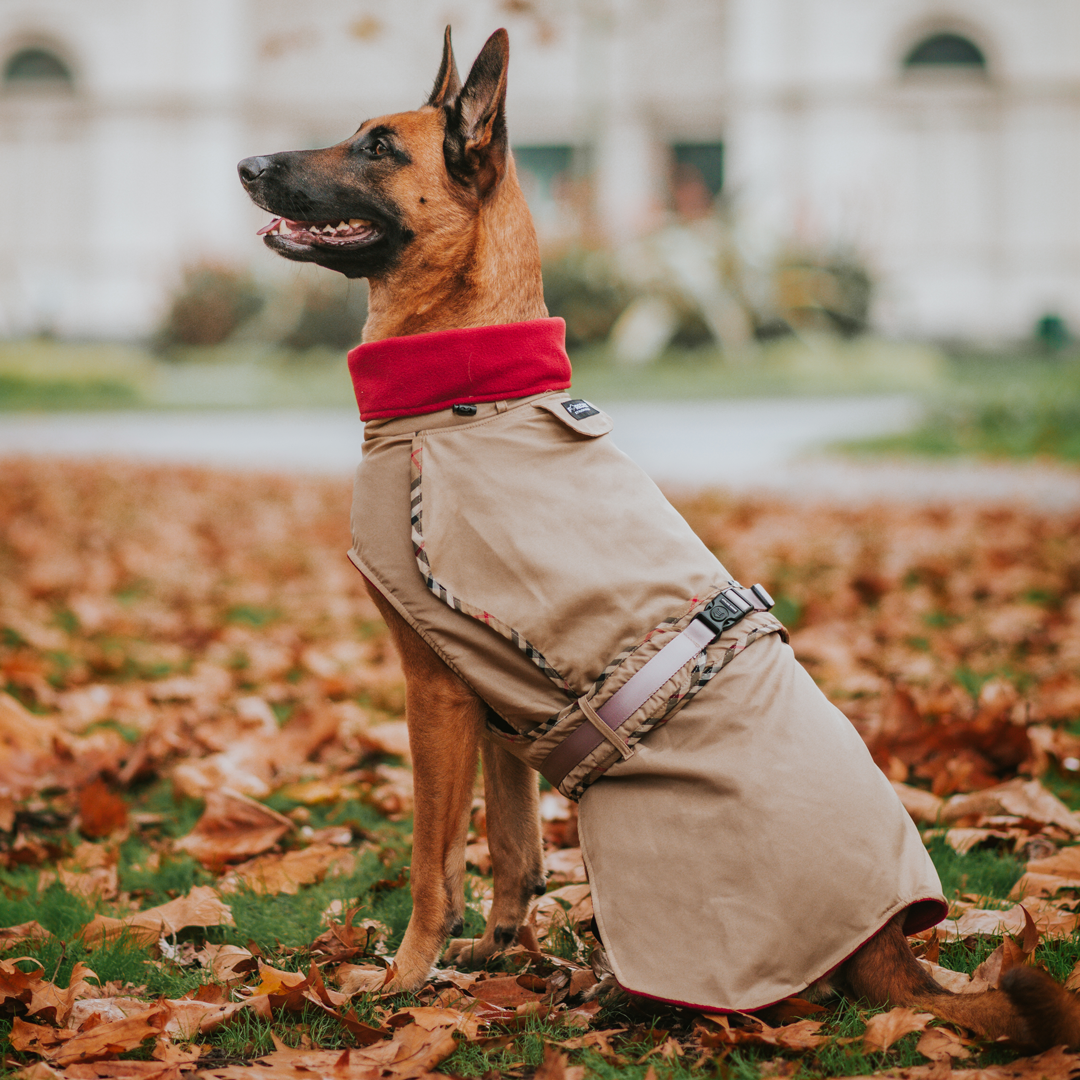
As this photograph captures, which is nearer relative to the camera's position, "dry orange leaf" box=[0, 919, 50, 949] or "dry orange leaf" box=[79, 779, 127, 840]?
"dry orange leaf" box=[0, 919, 50, 949]

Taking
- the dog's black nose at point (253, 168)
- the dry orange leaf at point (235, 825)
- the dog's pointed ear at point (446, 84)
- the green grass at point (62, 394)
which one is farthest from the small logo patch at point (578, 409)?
the green grass at point (62, 394)

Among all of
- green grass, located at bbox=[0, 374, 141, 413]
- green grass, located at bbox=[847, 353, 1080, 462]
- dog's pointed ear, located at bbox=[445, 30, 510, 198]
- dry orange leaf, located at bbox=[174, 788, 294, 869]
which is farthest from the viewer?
green grass, located at bbox=[0, 374, 141, 413]

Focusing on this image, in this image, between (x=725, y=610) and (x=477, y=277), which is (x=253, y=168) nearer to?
(x=477, y=277)

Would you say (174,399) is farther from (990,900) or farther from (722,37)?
(722,37)

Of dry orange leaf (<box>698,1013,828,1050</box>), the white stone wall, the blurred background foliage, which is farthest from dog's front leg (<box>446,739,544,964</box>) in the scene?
the white stone wall

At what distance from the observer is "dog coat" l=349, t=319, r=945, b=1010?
6.79 ft

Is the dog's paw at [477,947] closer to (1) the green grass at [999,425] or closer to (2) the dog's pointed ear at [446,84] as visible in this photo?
(2) the dog's pointed ear at [446,84]

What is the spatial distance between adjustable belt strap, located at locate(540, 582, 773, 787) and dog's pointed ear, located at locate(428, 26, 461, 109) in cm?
135

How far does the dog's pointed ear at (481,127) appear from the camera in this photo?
2.50m

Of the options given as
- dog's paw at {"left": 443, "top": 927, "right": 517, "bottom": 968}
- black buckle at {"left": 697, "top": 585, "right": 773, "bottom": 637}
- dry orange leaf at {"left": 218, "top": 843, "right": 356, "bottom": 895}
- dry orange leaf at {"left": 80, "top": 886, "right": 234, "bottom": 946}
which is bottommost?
dog's paw at {"left": 443, "top": 927, "right": 517, "bottom": 968}

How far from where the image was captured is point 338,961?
8.23 ft

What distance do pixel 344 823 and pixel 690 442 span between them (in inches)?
329

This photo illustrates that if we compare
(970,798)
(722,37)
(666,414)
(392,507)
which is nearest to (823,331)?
(666,414)

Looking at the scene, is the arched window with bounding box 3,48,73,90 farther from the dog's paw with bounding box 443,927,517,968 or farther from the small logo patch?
the dog's paw with bounding box 443,927,517,968
